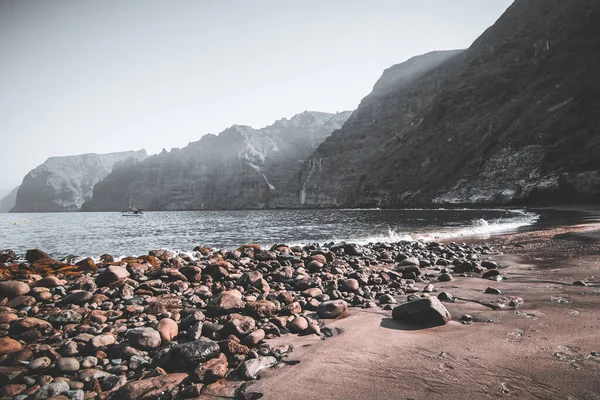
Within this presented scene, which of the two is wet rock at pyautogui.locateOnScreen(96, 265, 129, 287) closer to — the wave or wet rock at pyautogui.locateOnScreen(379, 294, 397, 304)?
wet rock at pyautogui.locateOnScreen(379, 294, 397, 304)

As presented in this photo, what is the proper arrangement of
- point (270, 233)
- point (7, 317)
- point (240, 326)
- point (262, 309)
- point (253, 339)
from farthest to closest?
point (270, 233), point (262, 309), point (7, 317), point (240, 326), point (253, 339)

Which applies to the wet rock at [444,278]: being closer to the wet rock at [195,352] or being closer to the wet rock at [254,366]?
the wet rock at [254,366]

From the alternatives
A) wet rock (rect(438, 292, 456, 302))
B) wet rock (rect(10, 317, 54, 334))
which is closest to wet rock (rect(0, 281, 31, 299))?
wet rock (rect(10, 317, 54, 334))

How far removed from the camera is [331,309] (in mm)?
6492

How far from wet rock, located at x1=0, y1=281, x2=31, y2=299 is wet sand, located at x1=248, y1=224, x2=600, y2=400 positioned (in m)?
7.31

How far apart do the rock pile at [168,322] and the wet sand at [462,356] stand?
0.45 metres

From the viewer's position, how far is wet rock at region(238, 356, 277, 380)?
4082 millimetres

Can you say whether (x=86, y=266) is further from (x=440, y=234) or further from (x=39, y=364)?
(x=440, y=234)

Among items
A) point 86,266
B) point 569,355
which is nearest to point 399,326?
point 569,355

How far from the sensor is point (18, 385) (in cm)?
413

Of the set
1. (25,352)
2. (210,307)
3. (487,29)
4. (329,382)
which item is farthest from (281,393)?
(487,29)

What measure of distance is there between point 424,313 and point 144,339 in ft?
16.3

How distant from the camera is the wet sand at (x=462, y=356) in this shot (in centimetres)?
340

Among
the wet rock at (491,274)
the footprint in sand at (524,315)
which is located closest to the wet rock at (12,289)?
the footprint in sand at (524,315)
